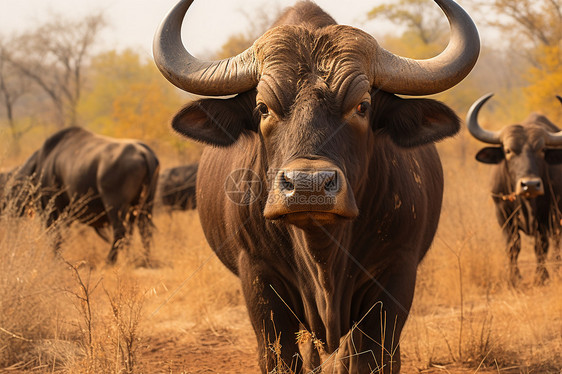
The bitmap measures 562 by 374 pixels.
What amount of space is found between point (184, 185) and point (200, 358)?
8241mm

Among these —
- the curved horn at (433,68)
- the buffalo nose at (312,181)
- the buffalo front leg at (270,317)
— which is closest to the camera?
the buffalo nose at (312,181)

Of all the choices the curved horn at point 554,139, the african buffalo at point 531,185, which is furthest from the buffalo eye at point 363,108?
the curved horn at point 554,139

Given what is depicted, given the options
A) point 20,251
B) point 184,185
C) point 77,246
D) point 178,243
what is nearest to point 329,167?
point 20,251

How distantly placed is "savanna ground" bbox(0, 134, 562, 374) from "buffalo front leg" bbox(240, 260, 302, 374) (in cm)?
56

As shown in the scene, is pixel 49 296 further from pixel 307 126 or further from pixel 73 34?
pixel 73 34

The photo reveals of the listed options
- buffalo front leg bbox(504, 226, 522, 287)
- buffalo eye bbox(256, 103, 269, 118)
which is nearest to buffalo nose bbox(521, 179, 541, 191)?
buffalo front leg bbox(504, 226, 522, 287)

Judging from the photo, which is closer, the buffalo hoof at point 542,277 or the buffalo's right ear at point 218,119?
the buffalo's right ear at point 218,119

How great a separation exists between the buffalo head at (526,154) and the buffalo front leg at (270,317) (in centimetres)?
573

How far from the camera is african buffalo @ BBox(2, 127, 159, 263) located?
11.2 metres

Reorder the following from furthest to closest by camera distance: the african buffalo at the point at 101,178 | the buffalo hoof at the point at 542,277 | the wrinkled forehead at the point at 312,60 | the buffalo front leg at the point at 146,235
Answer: the african buffalo at the point at 101,178 < the buffalo front leg at the point at 146,235 < the buffalo hoof at the point at 542,277 < the wrinkled forehead at the point at 312,60

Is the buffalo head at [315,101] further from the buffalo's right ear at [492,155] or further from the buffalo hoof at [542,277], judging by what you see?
the buffalo's right ear at [492,155]

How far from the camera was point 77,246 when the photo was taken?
10.9m

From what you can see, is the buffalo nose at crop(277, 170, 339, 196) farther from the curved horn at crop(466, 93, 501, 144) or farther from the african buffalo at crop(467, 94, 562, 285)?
the curved horn at crop(466, 93, 501, 144)

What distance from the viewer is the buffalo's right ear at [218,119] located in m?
3.75
